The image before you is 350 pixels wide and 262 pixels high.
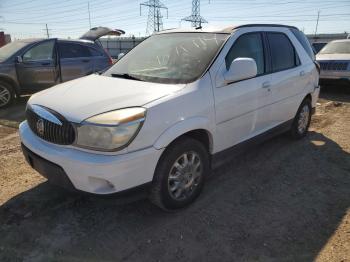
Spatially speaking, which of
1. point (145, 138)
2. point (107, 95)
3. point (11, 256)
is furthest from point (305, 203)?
point (11, 256)

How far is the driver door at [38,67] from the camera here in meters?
7.70

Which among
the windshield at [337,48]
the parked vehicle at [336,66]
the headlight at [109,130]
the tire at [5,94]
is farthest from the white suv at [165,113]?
the windshield at [337,48]

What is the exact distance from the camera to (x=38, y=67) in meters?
7.84

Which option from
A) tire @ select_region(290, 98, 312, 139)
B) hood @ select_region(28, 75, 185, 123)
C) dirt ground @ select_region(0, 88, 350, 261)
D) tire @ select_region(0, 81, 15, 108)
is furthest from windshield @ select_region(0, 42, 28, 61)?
tire @ select_region(290, 98, 312, 139)

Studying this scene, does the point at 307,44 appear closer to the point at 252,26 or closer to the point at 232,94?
the point at 252,26

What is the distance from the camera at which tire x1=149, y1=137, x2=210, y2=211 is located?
2914mm

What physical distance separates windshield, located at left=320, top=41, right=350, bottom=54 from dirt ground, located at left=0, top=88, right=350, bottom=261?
275 inches

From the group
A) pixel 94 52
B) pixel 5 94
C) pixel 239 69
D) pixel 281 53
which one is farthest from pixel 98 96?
pixel 94 52

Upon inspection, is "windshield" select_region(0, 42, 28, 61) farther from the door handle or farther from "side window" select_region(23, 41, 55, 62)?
the door handle

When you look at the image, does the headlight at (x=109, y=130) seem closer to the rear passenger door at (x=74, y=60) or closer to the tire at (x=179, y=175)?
the tire at (x=179, y=175)

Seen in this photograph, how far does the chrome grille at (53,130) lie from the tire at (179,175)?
79cm

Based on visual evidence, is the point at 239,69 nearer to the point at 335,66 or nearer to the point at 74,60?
the point at 74,60

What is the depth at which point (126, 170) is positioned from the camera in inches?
103

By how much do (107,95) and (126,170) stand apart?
77cm
